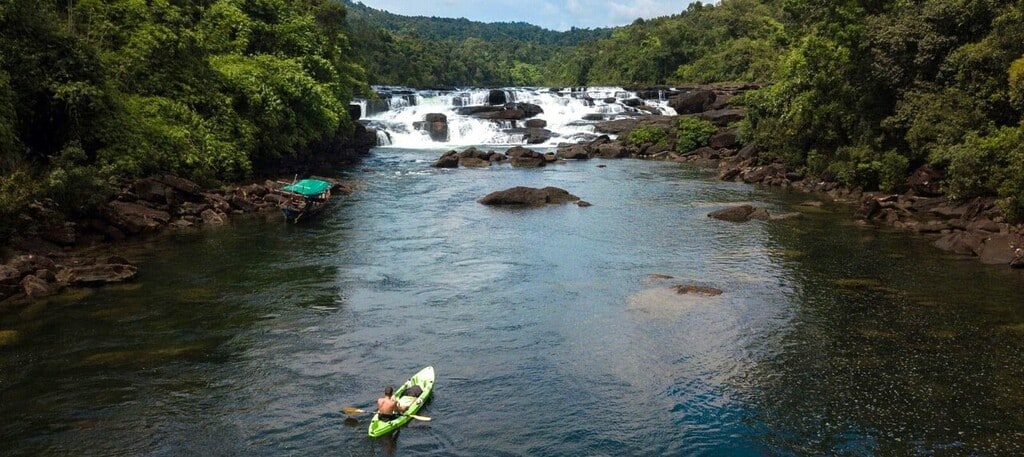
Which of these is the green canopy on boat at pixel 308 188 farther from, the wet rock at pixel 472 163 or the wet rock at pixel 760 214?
the wet rock at pixel 472 163

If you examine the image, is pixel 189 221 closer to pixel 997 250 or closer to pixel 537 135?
pixel 997 250

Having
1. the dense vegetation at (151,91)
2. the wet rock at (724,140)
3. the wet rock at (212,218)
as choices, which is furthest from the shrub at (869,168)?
the wet rock at (212,218)

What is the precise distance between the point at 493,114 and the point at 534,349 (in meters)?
48.6

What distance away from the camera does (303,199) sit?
2930cm

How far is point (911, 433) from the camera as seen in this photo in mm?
11812

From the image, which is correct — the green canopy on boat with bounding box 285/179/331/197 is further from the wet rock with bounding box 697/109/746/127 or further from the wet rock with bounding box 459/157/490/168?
the wet rock with bounding box 697/109/746/127

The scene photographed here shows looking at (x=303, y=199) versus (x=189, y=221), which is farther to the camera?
(x=303, y=199)

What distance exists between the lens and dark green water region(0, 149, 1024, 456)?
12039mm

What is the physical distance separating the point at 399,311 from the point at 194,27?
24139 millimetres

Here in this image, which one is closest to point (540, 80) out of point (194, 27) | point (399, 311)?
point (194, 27)

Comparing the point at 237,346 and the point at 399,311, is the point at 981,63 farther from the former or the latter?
the point at 237,346

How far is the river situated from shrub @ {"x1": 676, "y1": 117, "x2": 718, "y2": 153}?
26534 mm

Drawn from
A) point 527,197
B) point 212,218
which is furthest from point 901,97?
point 212,218

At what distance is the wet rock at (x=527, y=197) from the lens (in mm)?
33625
